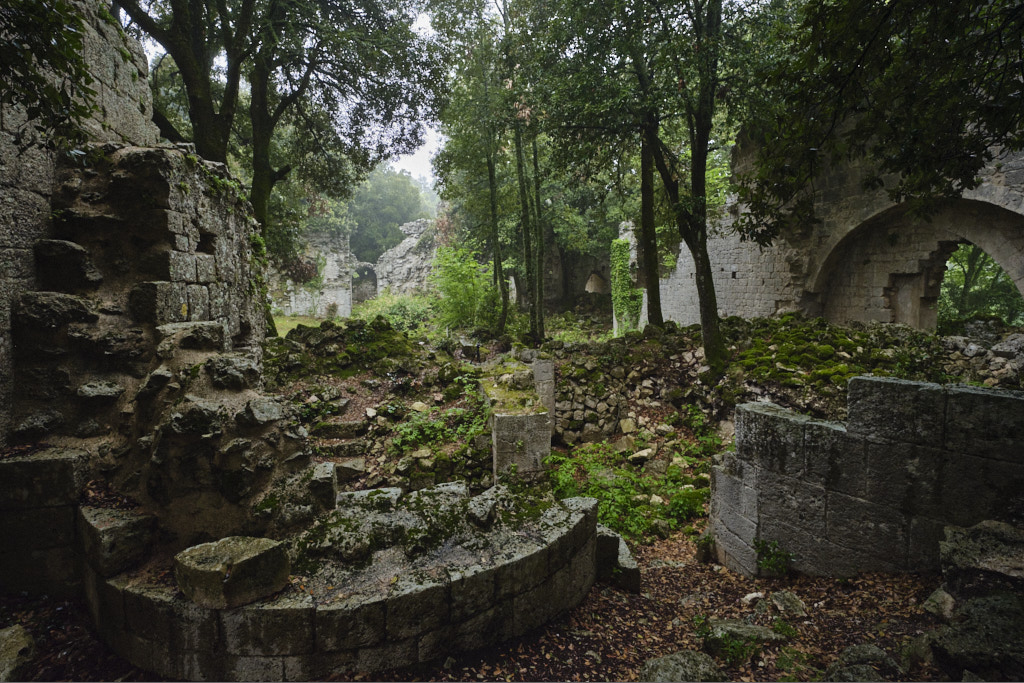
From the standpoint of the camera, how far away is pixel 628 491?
5625 mm

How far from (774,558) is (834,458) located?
1140 millimetres

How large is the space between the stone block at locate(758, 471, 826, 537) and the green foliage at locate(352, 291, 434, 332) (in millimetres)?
12818

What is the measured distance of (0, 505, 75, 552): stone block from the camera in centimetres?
272

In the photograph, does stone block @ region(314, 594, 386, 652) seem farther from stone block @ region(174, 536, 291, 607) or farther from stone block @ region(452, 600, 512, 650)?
stone block @ region(452, 600, 512, 650)

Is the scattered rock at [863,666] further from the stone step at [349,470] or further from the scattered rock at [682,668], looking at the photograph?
the stone step at [349,470]

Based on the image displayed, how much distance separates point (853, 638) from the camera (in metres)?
2.76

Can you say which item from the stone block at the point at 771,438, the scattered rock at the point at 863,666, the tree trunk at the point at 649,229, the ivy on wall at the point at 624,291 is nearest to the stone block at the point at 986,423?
the stone block at the point at 771,438

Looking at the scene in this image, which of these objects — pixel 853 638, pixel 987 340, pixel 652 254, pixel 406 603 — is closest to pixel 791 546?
pixel 853 638

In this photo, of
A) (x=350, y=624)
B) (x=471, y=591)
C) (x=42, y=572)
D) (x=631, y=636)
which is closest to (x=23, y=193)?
(x=42, y=572)

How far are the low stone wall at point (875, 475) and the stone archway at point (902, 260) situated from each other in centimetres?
693

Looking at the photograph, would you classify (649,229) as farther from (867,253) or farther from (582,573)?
(582,573)

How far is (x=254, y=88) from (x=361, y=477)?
10.5 m

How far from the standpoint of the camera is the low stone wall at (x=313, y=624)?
2117 mm

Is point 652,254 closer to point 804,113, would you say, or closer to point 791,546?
point 804,113
